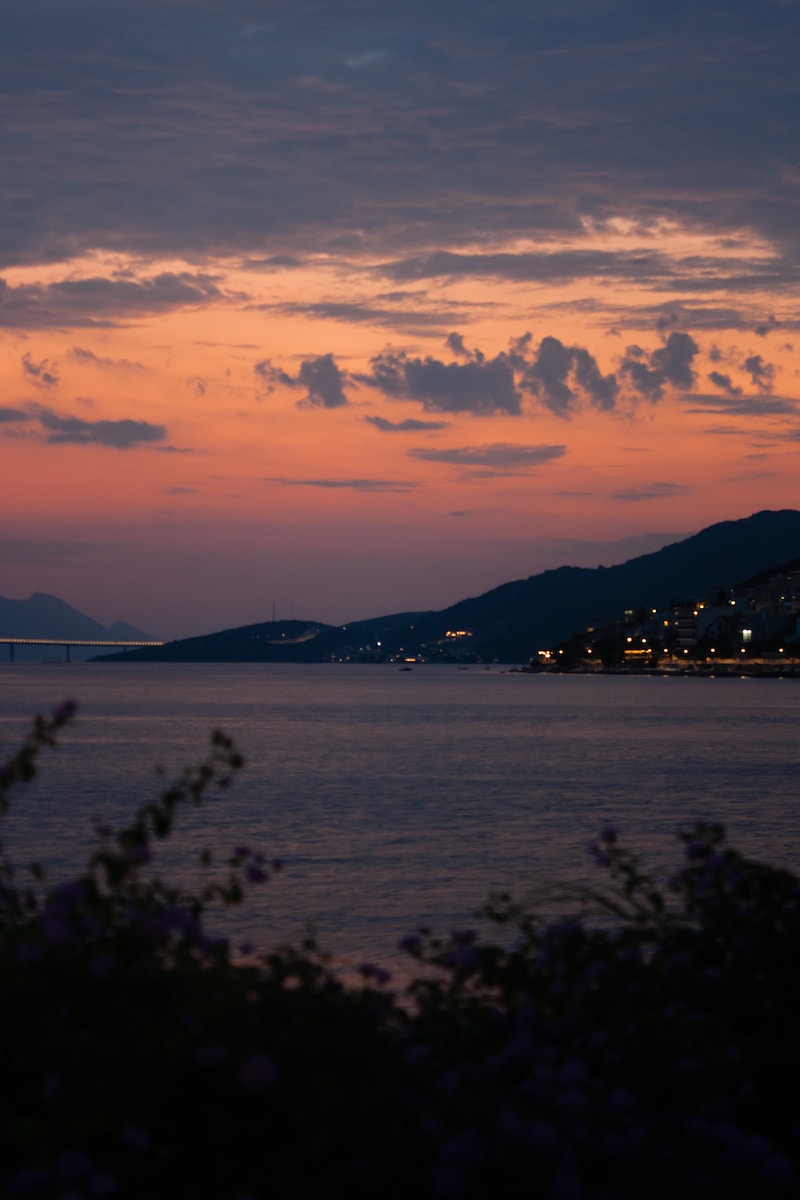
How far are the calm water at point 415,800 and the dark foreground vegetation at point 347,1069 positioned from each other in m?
1.29

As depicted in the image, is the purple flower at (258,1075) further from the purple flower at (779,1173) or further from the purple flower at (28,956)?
the purple flower at (779,1173)

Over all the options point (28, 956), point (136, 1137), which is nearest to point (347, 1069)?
point (136, 1137)

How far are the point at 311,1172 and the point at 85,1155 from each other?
0.74m

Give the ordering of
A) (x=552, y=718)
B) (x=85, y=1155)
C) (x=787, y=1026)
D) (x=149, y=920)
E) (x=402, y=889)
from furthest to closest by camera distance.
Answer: (x=552, y=718), (x=402, y=889), (x=787, y=1026), (x=149, y=920), (x=85, y=1155)

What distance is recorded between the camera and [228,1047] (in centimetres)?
463

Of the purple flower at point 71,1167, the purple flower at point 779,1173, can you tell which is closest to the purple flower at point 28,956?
the purple flower at point 71,1167

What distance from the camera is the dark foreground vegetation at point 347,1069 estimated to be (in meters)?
4.45

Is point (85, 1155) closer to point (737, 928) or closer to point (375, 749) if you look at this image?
point (737, 928)

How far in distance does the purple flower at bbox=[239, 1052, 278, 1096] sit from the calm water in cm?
211

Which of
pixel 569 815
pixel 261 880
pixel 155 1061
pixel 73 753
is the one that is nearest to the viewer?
pixel 155 1061

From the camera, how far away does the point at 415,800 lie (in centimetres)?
3516

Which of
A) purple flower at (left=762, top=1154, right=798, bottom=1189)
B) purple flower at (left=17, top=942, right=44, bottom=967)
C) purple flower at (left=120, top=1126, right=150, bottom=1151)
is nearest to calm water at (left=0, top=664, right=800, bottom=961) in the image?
purple flower at (left=17, top=942, right=44, bottom=967)

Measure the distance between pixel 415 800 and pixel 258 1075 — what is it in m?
31.0

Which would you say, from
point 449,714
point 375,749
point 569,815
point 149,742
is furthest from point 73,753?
point 449,714
